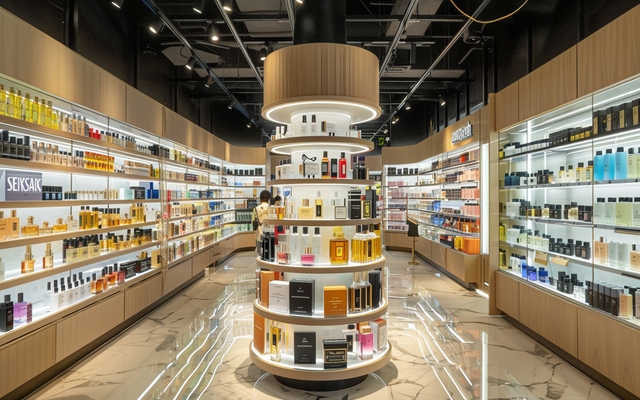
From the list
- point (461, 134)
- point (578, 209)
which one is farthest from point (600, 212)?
point (461, 134)

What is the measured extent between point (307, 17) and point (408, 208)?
29.7 ft

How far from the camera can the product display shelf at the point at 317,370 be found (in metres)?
3.13

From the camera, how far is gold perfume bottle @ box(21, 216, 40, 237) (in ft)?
10.6

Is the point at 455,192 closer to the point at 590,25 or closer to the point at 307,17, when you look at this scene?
the point at 590,25

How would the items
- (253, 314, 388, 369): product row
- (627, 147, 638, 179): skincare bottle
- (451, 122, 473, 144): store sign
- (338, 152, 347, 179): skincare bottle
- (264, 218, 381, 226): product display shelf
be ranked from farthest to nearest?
1. (451, 122, 473, 144): store sign
2. (338, 152, 347, 179): skincare bottle
3. (264, 218, 381, 226): product display shelf
4. (253, 314, 388, 369): product row
5. (627, 147, 638, 179): skincare bottle

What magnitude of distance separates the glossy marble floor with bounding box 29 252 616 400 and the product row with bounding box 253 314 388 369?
285 millimetres

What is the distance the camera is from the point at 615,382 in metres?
3.03

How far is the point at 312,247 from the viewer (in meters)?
3.41

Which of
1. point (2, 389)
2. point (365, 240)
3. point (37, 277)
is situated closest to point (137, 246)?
point (37, 277)

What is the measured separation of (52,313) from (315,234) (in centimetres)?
264

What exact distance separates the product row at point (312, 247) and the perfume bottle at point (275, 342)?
25.2 inches

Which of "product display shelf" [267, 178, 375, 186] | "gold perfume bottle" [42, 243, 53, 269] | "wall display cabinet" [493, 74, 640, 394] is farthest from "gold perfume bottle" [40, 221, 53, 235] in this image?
"wall display cabinet" [493, 74, 640, 394]

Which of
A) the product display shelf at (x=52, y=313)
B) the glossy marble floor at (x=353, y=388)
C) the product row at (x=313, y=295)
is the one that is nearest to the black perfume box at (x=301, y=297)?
the product row at (x=313, y=295)

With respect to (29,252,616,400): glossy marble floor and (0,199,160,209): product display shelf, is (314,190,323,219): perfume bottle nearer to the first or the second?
(29,252,616,400): glossy marble floor
